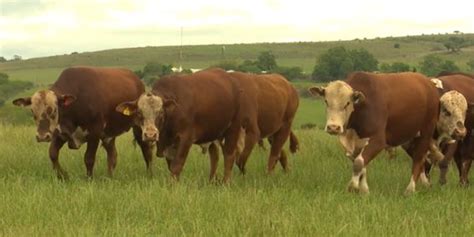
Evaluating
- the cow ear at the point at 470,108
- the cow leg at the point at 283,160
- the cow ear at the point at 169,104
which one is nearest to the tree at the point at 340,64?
the cow leg at the point at 283,160

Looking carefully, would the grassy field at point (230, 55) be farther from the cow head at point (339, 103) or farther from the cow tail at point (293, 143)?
the cow head at point (339, 103)

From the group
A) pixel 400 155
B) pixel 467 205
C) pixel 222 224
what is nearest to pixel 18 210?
pixel 222 224

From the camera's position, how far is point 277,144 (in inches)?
469

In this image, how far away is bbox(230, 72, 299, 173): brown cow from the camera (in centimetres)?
1015

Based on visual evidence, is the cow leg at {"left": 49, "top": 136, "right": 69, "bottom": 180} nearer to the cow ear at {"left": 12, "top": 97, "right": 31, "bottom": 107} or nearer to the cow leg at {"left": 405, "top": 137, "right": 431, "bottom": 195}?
the cow ear at {"left": 12, "top": 97, "right": 31, "bottom": 107}

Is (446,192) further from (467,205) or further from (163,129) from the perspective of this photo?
(163,129)

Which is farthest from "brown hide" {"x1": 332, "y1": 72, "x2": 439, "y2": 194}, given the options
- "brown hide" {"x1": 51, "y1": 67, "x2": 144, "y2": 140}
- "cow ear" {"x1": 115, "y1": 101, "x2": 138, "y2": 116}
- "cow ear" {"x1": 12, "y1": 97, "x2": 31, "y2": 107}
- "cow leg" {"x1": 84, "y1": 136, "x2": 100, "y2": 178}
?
"cow ear" {"x1": 12, "y1": 97, "x2": 31, "y2": 107}

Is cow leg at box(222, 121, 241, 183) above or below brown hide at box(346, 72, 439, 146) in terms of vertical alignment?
below

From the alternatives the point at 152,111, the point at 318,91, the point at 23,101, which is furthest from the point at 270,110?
the point at 23,101

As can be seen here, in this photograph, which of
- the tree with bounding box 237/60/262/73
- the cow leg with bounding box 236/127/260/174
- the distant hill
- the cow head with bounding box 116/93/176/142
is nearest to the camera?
the cow head with bounding box 116/93/176/142

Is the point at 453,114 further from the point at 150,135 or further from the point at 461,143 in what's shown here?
the point at 150,135

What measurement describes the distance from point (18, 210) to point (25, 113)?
29.7 metres

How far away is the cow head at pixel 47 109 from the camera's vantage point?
9.31 m

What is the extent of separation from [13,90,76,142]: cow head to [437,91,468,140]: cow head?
535 cm
